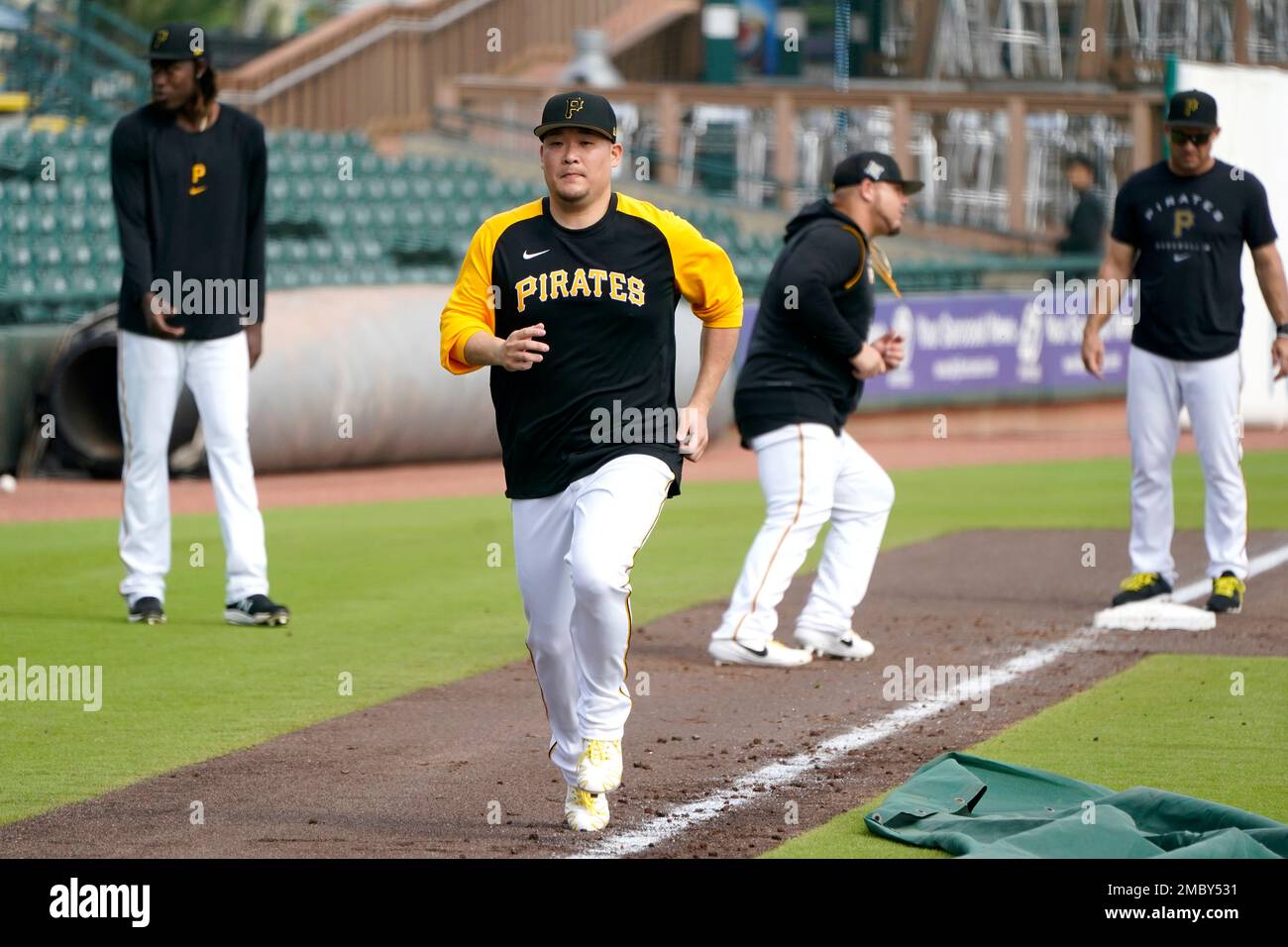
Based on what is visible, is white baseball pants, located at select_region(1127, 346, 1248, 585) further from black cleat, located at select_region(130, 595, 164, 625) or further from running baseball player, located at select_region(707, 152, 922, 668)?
black cleat, located at select_region(130, 595, 164, 625)

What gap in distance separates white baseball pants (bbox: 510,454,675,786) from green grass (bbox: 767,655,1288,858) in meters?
0.70

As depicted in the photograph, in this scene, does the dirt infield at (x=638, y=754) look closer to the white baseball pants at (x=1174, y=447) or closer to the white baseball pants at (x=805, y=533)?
the white baseball pants at (x=805, y=533)

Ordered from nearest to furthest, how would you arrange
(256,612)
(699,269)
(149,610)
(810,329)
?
1. (699,269)
2. (810,329)
3. (256,612)
4. (149,610)

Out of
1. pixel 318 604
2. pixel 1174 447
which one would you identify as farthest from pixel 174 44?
pixel 1174 447

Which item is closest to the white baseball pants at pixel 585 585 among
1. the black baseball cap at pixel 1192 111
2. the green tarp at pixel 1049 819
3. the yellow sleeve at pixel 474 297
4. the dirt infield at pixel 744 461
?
the yellow sleeve at pixel 474 297

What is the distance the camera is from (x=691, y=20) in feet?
112

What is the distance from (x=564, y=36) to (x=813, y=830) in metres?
26.4

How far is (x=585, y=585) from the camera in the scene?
5.54m

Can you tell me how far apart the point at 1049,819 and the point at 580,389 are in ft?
5.80

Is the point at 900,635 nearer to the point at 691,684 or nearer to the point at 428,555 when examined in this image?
the point at 691,684

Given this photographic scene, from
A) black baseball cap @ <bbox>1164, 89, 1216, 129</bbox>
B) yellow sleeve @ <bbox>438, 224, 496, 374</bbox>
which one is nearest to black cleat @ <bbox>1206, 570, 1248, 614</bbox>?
black baseball cap @ <bbox>1164, 89, 1216, 129</bbox>

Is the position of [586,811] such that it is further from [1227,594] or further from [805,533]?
[1227,594]

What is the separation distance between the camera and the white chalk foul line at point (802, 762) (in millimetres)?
5574
